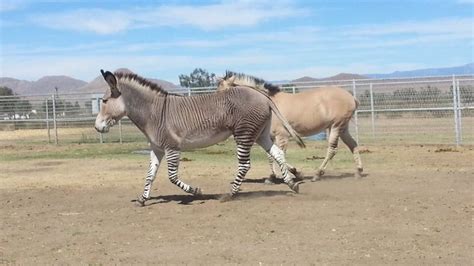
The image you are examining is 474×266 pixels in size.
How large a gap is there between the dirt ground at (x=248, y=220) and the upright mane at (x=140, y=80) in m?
1.77

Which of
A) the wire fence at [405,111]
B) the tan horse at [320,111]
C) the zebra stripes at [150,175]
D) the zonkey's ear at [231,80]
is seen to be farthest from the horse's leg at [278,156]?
the wire fence at [405,111]

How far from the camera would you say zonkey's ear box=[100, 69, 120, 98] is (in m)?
9.77

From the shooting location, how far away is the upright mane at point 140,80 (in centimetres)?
1000

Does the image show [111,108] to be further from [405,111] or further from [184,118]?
[405,111]

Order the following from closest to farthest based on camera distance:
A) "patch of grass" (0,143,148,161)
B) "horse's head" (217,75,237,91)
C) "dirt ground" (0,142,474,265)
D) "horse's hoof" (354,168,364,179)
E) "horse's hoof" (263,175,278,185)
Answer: "dirt ground" (0,142,474,265) → "horse's head" (217,75,237,91) → "horse's hoof" (263,175,278,185) → "horse's hoof" (354,168,364,179) → "patch of grass" (0,143,148,161)

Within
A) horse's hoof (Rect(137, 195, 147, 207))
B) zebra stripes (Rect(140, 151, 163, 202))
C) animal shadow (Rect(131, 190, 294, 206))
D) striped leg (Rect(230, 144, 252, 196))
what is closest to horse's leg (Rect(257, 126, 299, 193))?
animal shadow (Rect(131, 190, 294, 206))

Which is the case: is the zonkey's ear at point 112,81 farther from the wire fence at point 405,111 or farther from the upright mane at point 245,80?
the wire fence at point 405,111

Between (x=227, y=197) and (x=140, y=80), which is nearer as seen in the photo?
(x=227, y=197)

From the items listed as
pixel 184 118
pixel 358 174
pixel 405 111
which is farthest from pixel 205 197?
pixel 405 111

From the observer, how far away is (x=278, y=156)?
33.0 feet

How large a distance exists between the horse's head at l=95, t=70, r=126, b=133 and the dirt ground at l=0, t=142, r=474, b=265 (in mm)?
1265

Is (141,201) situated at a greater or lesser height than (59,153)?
lesser

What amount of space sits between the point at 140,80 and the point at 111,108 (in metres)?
0.64

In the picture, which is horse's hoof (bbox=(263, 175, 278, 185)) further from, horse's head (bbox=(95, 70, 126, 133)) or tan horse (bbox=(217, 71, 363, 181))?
horse's head (bbox=(95, 70, 126, 133))
